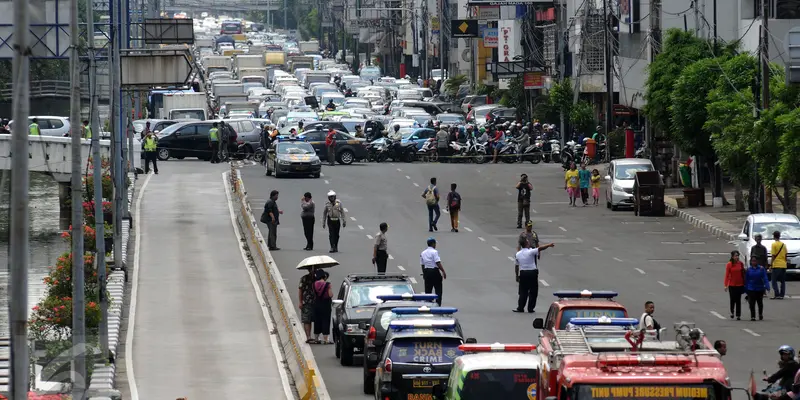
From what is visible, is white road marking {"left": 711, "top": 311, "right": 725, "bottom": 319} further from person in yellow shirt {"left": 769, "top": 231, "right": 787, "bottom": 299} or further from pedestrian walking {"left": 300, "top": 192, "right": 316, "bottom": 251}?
pedestrian walking {"left": 300, "top": 192, "right": 316, "bottom": 251}

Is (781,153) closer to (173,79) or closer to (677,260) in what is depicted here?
(677,260)

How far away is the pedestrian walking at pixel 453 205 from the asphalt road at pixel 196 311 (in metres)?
5.77

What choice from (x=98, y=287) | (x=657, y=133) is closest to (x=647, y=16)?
(x=657, y=133)

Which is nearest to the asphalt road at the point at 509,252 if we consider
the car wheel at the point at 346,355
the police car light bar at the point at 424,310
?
the car wheel at the point at 346,355

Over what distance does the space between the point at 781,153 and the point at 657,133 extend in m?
19.4

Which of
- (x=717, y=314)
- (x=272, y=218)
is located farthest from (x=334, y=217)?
(x=717, y=314)

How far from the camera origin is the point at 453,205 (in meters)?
43.1

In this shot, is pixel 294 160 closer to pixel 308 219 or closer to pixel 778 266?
pixel 308 219

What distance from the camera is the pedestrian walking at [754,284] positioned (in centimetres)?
2928

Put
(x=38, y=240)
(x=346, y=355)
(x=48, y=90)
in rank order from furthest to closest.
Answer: (x=48, y=90) → (x=38, y=240) → (x=346, y=355)

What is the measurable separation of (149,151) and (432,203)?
18.1 m

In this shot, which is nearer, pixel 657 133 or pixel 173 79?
pixel 173 79

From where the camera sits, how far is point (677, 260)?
38500 millimetres

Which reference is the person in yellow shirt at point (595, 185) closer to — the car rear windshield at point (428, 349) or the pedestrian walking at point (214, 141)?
the pedestrian walking at point (214, 141)
